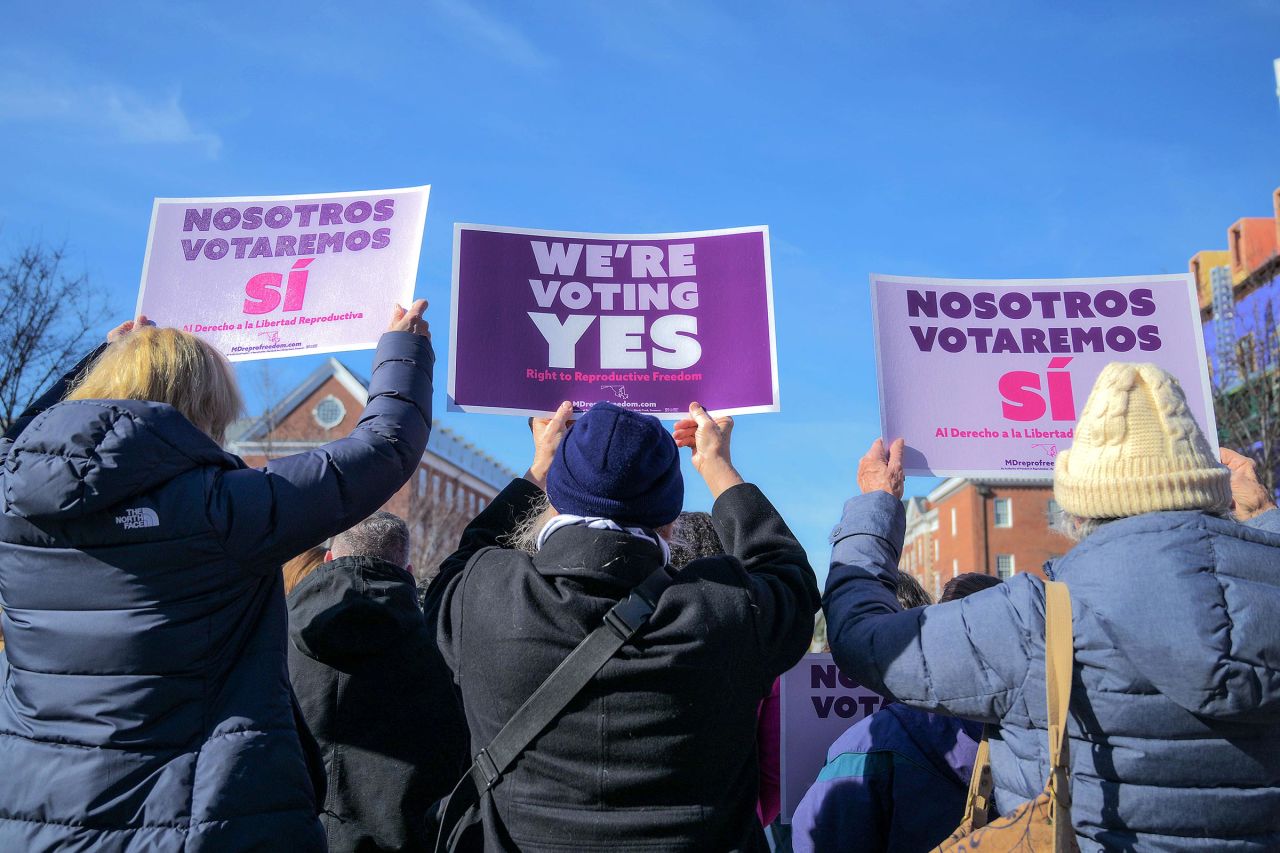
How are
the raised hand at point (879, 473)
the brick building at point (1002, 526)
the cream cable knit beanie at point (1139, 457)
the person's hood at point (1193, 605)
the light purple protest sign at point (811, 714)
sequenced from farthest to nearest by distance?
1. the brick building at point (1002, 526)
2. the light purple protest sign at point (811, 714)
3. the raised hand at point (879, 473)
4. the cream cable knit beanie at point (1139, 457)
5. the person's hood at point (1193, 605)

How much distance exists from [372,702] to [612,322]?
1674mm

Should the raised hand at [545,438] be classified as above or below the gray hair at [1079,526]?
above

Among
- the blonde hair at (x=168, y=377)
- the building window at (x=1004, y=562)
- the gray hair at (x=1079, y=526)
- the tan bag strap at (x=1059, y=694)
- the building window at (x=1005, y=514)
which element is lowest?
the tan bag strap at (x=1059, y=694)

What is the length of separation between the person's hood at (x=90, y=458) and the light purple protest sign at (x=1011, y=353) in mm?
2634

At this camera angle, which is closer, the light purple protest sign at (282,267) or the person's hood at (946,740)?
the person's hood at (946,740)

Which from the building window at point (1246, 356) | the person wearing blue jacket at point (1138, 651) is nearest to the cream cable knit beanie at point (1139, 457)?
the person wearing blue jacket at point (1138, 651)

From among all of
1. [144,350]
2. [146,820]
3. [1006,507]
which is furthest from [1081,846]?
[1006,507]

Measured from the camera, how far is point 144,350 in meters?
2.65

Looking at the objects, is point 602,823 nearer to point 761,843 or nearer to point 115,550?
point 761,843

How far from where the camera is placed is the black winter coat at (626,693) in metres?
2.40

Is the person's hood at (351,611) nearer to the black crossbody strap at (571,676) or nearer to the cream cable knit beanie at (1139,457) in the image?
the black crossbody strap at (571,676)

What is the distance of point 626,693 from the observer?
7.93 ft

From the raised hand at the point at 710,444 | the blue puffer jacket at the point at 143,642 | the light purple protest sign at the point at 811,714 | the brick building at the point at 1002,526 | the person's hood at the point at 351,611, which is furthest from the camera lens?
the brick building at the point at 1002,526

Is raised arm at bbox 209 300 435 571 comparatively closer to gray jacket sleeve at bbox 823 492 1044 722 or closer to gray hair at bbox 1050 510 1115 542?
gray jacket sleeve at bbox 823 492 1044 722
